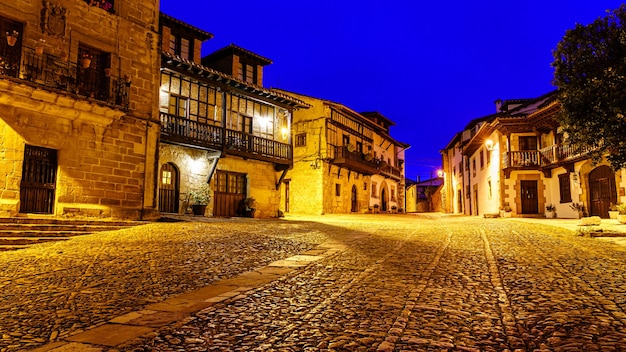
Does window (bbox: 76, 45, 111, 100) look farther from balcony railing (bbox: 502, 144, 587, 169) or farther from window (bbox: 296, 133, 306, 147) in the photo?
balcony railing (bbox: 502, 144, 587, 169)

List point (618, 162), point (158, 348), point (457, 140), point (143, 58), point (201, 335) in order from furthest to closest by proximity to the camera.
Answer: point (457, 140) < point (143, 58) < point (618, 162) < point (201, 335) < point (158, 348)

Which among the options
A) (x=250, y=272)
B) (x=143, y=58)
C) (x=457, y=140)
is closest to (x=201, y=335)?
(x=250, y=272)

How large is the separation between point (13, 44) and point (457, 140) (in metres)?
37.6

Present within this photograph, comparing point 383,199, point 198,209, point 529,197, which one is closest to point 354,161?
point 383,199

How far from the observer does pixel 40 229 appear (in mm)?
10430

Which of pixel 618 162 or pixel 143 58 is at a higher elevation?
pixel 143 58

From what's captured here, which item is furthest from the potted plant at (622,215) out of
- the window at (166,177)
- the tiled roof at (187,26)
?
the tiled roof at (187,26)

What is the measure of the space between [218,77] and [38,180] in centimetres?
953

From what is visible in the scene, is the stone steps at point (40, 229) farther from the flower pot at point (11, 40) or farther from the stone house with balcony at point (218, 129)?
the stone house with balcony at point (218, 129)

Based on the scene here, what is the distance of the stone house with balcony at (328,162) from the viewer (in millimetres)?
28344

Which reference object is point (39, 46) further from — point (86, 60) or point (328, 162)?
point (328, 162)

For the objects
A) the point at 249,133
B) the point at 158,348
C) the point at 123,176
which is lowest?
the point at 158,348

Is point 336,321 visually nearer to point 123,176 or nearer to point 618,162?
point 618,162

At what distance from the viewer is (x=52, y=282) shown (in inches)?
226
